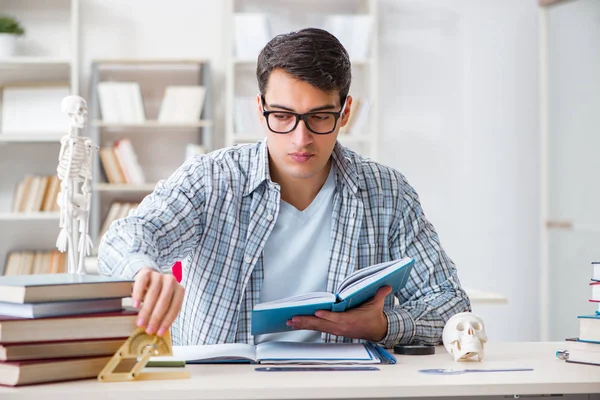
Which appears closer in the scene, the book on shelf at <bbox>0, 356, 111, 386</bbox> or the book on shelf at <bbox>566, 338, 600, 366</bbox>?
the book on shelf at <bbox>0, 356, 111, 386</bbox>

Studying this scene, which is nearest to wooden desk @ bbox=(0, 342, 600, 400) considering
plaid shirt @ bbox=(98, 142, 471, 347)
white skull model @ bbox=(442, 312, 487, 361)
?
white skull model @ bbox=(442, 312, 487, 361)

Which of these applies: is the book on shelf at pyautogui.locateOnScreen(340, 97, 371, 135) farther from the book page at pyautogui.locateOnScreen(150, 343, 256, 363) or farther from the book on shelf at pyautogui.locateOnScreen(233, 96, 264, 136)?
the book page at pyautogui.locateOnScreen(150, 343, 256, 363)

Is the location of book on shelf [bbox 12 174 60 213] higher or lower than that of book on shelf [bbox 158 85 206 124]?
lower

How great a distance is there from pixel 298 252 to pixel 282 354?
430 mm

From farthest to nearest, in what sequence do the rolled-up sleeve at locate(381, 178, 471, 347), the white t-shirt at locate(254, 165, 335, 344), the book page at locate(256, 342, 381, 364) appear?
the white t-shirt at locate(254, 165, 335, 344)
the rolled-up sleeve at locate(381, 178, 471, 347)
the book page at locate(256, 342, 381, 364)

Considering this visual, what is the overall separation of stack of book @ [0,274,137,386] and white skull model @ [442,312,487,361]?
2.05 ft

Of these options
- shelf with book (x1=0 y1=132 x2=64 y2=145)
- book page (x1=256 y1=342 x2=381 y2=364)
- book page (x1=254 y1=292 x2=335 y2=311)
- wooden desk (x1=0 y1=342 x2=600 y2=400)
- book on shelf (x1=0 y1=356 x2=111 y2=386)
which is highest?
shelf with book (x1=0 y1=132 x2=64 y2=145)

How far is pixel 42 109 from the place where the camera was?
404 centimetres

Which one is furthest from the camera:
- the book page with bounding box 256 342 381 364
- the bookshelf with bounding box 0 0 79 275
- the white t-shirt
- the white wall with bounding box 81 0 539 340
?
the white wall with bounding box 81 0 539 340

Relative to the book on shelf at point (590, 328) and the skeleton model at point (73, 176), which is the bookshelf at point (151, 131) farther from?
the book on shelf at point (590, 328)

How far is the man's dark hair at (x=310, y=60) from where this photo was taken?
68.7 inches

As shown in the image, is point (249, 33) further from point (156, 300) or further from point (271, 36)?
point (156, 300)

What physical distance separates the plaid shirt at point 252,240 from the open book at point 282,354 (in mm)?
198

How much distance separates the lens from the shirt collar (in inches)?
73.9
